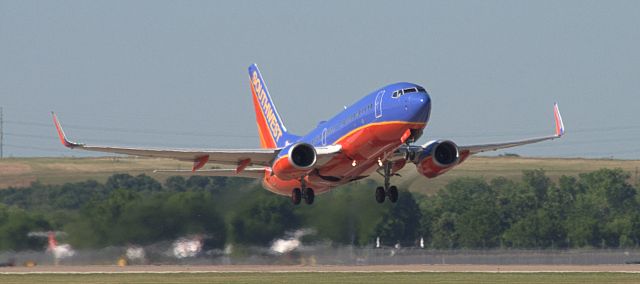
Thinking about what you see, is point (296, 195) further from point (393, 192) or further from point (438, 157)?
point (438, 157)

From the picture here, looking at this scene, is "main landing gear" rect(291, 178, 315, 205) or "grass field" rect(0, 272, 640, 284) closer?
"main landing gear" rect(291, 178, 315, 205)

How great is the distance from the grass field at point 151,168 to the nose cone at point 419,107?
263 feet

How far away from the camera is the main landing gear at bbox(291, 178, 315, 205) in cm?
5659

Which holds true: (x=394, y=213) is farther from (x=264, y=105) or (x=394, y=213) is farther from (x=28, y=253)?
(x=28, y=253)

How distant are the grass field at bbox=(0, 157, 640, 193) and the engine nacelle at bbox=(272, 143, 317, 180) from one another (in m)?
75.9

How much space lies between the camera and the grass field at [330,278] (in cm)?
6203

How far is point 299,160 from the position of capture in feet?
176

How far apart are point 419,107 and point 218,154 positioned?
37.1 ft

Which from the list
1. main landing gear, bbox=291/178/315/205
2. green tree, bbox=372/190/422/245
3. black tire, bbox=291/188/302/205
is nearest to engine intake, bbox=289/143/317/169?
main landing gear, bbox=291/178/315/205

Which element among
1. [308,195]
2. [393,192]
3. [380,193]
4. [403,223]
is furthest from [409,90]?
[403,223]

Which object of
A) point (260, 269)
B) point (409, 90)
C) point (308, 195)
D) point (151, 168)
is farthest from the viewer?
point (151, 168)

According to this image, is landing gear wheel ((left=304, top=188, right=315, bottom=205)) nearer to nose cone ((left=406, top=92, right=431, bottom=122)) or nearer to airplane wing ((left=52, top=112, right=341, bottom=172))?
airplane wing ((left=52, top=112, right=341, bottom=172))

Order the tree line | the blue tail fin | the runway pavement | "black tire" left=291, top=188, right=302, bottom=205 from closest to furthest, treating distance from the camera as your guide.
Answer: "black tire" left=291, top=188, right=302, bottom=205, the blue tail fin, the tree line, the runway pavement

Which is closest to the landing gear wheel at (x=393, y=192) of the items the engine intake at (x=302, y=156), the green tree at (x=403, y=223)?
the engine intake at (x=302, y=156)
